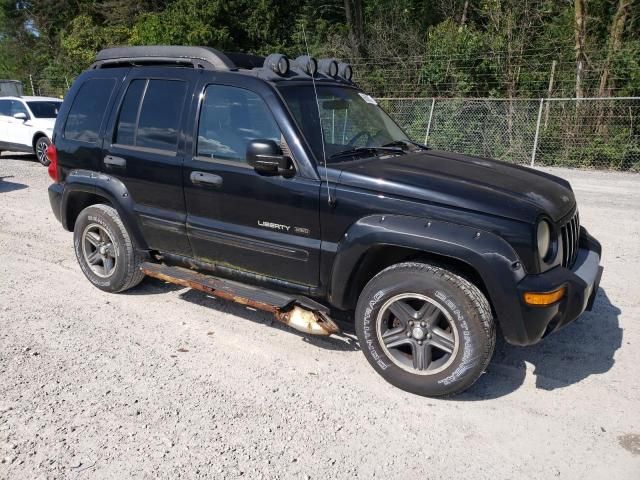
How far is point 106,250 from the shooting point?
5082mm

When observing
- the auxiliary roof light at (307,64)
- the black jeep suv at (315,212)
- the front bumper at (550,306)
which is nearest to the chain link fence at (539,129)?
the black jeep suv at (315,212)

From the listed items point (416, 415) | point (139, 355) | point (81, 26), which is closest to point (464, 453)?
point (416, 415)

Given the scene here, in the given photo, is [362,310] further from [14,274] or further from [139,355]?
[14,274]

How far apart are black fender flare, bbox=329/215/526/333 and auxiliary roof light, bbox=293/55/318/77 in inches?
58.9

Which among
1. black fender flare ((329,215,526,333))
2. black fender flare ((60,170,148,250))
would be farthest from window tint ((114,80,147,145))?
black fender flare ((329,215,526,333))

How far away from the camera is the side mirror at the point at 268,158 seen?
3.63 m

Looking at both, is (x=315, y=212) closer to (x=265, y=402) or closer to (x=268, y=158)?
(x=268, y=158)

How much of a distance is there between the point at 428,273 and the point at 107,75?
3.45m

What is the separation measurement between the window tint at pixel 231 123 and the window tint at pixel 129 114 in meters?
0.77

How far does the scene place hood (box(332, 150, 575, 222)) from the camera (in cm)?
328

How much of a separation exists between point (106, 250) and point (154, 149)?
48.1 inches

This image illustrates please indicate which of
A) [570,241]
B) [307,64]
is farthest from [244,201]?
[570,241]

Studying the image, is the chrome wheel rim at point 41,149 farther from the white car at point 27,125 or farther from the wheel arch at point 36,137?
the wheel arch at point 36,137

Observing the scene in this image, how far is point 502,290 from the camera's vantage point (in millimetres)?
3152
